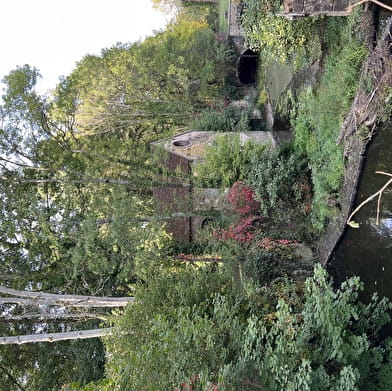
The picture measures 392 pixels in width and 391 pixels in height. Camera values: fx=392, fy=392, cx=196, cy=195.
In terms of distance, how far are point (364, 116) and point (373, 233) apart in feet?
8.32

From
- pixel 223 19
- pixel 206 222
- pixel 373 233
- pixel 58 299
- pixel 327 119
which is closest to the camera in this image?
pixel 373 233

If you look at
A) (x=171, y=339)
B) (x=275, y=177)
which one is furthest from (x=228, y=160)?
(x=171, y=339)

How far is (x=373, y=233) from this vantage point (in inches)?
335

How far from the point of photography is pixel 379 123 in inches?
307

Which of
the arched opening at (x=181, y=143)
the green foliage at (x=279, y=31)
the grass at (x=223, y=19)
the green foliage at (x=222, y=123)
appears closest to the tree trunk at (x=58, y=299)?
the arched opening at (x=181, y=143)

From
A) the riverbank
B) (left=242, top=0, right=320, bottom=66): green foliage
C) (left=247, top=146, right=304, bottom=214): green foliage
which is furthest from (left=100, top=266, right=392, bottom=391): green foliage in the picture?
(left=242, top=0, right=320, bottom=66): green foliage

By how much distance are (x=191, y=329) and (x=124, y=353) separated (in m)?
1.94

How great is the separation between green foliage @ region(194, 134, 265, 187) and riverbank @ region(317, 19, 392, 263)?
13.4 ft

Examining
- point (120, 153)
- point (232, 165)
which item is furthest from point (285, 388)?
point (120, 153)

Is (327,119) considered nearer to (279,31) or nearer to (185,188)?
(279,31)

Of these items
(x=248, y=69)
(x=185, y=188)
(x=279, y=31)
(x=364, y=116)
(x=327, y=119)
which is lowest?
(x=185, y=188)

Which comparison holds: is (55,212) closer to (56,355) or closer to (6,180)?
(6,180)

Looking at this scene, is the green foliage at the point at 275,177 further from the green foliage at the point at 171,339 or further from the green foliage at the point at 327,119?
the green foliage at the point at 171,339

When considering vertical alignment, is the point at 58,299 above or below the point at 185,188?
below
